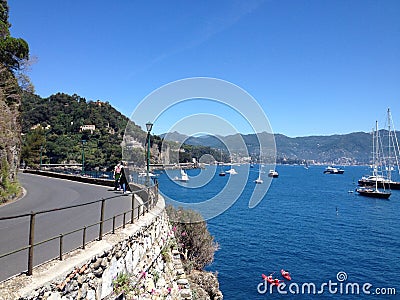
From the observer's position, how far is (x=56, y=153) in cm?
7025

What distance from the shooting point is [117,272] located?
631 cm

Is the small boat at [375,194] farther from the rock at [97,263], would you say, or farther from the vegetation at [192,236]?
the rock at [97,263]

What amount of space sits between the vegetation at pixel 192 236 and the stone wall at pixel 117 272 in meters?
6.15

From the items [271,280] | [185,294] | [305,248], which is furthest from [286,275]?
[185,294]

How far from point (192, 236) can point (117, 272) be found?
11722 millimetres

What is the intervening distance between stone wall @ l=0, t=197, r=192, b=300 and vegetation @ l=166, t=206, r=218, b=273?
20.2 feet

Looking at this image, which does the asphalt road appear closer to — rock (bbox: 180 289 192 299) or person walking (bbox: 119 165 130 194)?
person walking (bbox: 119 165 130 194)

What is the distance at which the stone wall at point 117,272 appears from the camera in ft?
13.9

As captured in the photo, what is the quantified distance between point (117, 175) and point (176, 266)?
7375 millimetres

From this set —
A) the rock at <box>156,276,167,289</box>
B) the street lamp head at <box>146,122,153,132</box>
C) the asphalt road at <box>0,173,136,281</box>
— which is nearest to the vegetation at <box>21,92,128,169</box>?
the street lamp head at <box>146,122,153,132</box>

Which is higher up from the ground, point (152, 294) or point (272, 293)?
point (152, 294)

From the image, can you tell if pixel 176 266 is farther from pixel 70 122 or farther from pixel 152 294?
pixel 70 122

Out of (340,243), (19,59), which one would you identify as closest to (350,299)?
(340,243)

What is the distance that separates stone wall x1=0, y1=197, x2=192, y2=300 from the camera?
4242mm
